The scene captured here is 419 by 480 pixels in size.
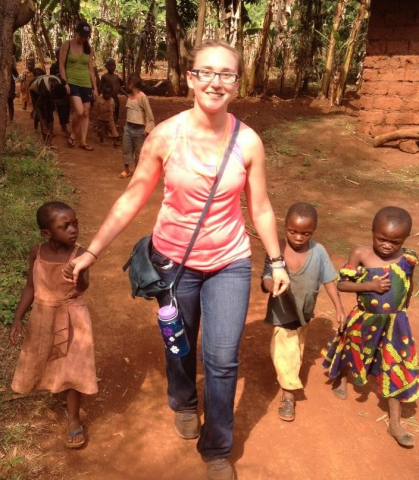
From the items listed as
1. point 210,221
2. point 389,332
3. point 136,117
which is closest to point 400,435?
point 389,332

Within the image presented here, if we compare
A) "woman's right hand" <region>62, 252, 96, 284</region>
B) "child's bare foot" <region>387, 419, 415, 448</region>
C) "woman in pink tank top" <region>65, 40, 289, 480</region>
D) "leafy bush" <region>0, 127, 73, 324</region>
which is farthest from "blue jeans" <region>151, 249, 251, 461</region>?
"leafy bush" <region>0, 127, 73, 324</region>

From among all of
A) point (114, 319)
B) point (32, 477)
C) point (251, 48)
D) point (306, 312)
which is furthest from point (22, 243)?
point (251, 48)

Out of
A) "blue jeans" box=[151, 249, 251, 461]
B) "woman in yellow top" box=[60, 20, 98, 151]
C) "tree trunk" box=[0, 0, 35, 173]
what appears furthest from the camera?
"woman in yellow top" box=[60, 20, 98, 151]

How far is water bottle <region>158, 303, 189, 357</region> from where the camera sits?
2322 millimetres

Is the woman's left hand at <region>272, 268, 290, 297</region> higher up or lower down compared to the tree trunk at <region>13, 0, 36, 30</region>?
lower down

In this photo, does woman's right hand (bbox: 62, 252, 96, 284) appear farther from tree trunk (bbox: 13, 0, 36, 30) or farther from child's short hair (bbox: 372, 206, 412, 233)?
tree trunk (bbox: 13, 0, 36, 30)

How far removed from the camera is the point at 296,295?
293 centimetres

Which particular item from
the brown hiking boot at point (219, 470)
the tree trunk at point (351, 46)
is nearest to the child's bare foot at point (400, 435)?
the brown hiking boot at point (219, 470)

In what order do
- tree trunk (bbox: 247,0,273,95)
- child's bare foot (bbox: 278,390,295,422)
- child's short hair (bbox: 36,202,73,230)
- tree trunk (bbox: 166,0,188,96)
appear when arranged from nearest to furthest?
child's short hair (bbox: 36,202,73,230), child's bare foot (bbox: 278,390,295,422), tree trunk (bbox: 247,0,273,95), tree trunk (bbox: 166,0,188,96)

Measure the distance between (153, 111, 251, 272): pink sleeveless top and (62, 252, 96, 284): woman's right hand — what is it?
1.11ft

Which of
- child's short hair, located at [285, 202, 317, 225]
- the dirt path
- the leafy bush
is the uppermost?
child's short hair, located at [285, 202, 317, 225]

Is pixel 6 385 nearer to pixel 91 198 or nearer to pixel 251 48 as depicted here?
pixel 91 198

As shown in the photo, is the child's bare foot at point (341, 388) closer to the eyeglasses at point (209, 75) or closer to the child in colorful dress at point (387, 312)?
the child in colorful dress at point (387, 312)

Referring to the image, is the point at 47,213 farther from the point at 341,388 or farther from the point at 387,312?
the point at 341,388
